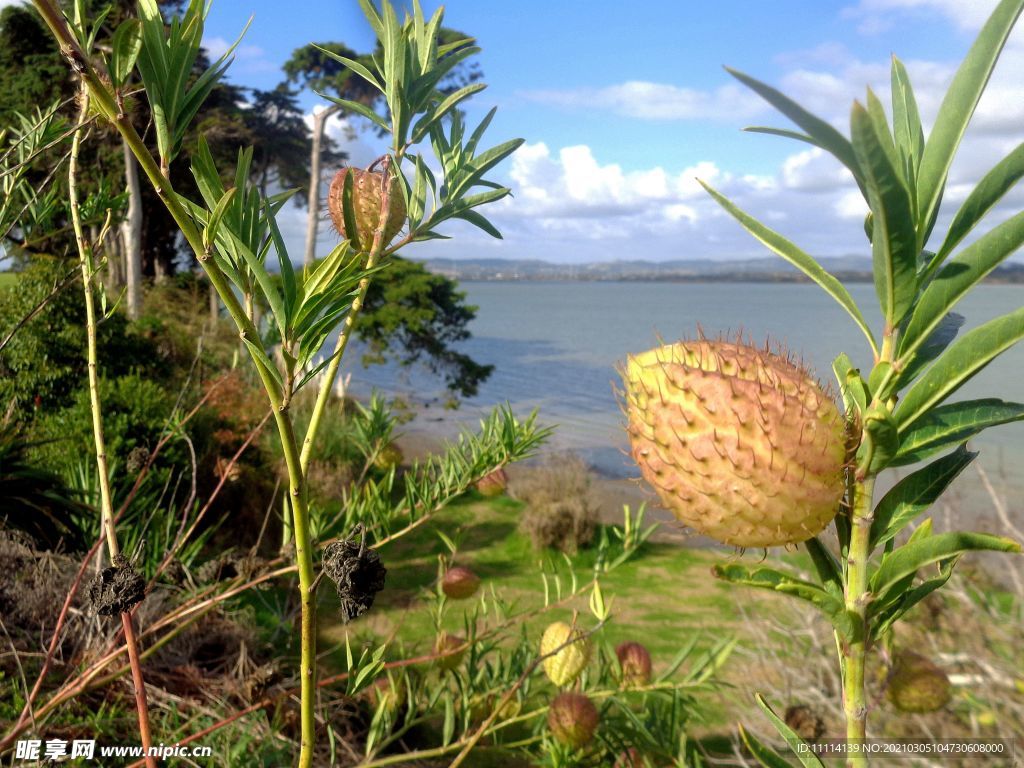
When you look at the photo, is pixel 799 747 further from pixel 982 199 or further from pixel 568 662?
pixel 568 662

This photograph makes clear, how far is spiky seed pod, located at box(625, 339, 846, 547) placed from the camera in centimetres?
55

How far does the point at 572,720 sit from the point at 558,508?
19.6ft

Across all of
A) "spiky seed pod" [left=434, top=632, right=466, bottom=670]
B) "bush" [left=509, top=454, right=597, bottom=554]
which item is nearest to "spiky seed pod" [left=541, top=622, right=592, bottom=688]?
"spiky seed pod" [left=434, top=632, right=466, bottom=670]

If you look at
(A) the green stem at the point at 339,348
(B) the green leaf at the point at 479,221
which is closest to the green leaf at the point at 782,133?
(A) the green stem at the point at 339,348

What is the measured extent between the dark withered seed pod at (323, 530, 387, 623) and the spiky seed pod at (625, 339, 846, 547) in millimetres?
265

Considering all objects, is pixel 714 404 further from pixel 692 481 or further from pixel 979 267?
pixel 979 267

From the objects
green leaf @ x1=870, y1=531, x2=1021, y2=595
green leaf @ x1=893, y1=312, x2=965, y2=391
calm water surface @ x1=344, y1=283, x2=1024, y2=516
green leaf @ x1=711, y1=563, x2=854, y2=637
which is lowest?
calm water surface @ x1=344, y1=283, x2=1024, y2=516

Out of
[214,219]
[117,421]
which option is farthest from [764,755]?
[117,421]

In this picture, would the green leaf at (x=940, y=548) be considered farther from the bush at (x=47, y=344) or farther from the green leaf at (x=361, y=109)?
the bush at (x=47, y=344)

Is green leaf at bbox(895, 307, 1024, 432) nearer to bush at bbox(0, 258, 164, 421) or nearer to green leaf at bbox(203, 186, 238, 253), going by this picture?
green leaf at bbox(203, 186, 238, 253)

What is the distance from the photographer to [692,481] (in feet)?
2.00

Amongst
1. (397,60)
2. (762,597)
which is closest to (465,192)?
(397,60)

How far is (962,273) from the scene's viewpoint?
1.55 feet

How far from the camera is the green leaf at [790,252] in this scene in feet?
1.73
